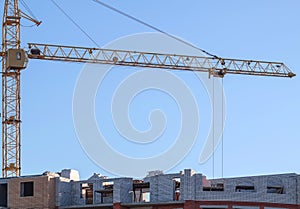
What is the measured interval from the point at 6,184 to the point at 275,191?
25.5 metres

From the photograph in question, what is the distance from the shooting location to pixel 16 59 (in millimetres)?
104125

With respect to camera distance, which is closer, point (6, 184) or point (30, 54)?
point (6, 184)

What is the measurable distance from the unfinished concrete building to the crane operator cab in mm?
21587

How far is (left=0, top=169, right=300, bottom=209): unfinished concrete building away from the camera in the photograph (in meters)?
78.2

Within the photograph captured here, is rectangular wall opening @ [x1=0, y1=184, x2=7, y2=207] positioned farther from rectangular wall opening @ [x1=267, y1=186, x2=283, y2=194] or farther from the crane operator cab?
rectangular wall opening @ [x1=267, y1=186, x2=283, y2=194]

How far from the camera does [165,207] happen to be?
80.3 meters

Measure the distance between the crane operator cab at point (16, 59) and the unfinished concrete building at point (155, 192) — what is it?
21.6m

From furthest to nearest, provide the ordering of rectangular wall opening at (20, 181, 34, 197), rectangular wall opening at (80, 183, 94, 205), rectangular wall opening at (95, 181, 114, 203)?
1. rectangular wall opening at (80, 183, 94, 205)
2. rectangular wall opening at (20, 181, 34, 197)
3. rectangular wall opening at (95, 181, 114, 203)

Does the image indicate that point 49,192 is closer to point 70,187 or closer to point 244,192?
point 70,187

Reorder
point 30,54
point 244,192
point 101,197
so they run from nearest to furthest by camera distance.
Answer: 1. point 244,192
2. point 101,197
3. point 30,54

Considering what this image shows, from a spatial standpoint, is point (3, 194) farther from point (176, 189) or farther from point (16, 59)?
point (16, 59)

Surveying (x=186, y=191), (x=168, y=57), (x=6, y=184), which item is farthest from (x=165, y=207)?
(x=168, y=57)

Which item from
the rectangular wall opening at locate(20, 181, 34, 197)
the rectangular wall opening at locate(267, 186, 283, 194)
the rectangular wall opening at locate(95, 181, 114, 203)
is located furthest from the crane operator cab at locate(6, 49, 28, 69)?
the rectangular wall opening at locate(267, 186, 283, 194)

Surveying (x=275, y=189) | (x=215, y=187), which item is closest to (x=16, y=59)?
(x=215, y=187)
